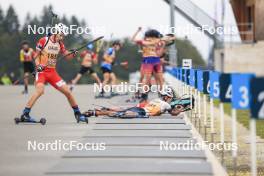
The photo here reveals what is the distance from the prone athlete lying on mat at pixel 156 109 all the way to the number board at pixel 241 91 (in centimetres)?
902

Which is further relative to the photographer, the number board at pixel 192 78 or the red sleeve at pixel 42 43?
the number board at pixel 192 78

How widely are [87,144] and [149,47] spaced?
9688 mm

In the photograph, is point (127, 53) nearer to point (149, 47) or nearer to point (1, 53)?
point (1, 53)

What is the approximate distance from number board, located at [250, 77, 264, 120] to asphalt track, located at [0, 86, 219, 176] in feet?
5.05

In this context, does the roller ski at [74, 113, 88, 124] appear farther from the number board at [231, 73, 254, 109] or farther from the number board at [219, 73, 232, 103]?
the number board at [231, 73, 254, 109]

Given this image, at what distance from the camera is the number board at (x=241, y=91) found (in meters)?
8.71

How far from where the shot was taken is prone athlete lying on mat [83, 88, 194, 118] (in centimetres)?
1809

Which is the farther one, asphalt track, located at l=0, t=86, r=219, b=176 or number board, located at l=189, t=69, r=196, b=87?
number board, located at l=189, t=69, r=196, b=87

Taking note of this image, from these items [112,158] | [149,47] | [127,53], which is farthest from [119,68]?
[112,158]

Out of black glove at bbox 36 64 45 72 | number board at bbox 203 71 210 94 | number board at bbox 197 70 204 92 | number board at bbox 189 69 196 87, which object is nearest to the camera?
number board at bbox 203 71 210 94

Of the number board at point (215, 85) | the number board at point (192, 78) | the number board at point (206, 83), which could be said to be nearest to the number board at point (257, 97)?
the number board at point (215, 85)

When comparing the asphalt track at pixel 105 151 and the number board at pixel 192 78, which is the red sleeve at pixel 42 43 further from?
the number board at pixel 192 78

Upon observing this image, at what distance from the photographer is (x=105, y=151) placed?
11570mm

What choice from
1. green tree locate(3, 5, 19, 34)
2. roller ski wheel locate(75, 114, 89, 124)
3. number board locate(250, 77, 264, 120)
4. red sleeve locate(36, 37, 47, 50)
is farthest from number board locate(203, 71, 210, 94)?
green tree locate(3, 5, 19, 34)
